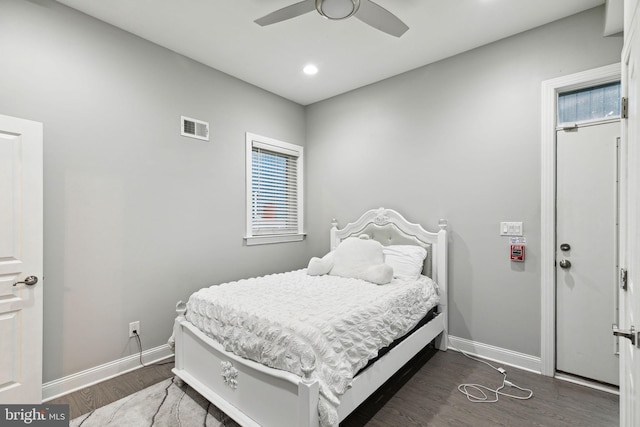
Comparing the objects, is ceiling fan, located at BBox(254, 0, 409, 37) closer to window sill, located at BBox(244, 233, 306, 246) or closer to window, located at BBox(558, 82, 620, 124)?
window, located at BBox(558, 82, 620, 124)

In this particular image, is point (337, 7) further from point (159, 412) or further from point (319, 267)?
point (159, 412)

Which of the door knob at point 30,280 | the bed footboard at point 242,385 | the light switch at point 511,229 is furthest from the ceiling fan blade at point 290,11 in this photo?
the light switch at point 511,229

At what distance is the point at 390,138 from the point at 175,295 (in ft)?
9.33

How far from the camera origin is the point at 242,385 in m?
1.90

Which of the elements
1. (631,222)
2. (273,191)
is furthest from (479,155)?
(273,191)

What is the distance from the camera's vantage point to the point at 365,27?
2697mm

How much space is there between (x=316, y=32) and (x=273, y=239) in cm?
238

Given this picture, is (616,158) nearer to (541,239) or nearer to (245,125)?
(541,239)

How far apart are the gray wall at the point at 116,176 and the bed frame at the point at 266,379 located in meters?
0.72

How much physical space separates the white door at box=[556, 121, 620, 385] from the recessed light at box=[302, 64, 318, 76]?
2382 mm

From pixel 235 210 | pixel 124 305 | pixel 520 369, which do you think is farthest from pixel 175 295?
pixel 520 369

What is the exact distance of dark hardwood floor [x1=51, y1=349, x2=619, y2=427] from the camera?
6.68ft

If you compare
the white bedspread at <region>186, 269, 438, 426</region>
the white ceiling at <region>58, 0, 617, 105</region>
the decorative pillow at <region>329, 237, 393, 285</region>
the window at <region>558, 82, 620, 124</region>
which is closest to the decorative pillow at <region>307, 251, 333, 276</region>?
the decorative pillow at <region>329, 237, 393, 285</region>

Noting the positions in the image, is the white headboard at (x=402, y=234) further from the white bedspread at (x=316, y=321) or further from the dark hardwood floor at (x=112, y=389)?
the dark hardwood floor at (x=112, y=389)
